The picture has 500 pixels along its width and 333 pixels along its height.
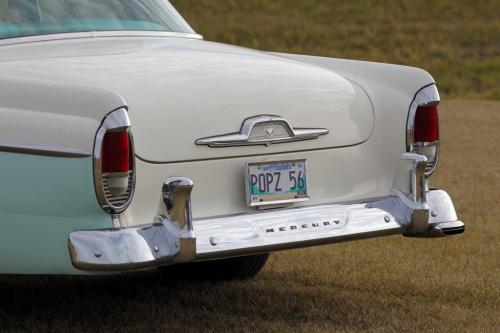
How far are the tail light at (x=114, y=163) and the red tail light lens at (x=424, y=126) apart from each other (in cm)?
149

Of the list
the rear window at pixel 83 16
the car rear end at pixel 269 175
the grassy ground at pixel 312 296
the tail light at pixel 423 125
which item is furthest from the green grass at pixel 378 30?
the car rear end at pixel 269 175

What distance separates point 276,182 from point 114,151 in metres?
0.79

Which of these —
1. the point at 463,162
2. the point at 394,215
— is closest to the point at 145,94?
the point at 394,215

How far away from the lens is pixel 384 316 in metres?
5.20

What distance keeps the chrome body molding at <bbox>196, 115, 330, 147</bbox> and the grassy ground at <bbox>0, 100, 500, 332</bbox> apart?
3.06 feet

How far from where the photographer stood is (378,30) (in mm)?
35375

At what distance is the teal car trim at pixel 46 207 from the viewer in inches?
159

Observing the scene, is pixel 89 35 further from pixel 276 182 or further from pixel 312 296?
pixel 312 296

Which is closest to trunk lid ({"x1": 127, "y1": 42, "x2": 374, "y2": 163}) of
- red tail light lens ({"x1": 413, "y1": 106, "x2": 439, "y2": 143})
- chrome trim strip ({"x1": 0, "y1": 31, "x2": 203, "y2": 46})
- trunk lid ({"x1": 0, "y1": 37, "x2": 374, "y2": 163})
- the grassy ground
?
trunk lid ({"x1": 0, "y1": 37, "x2": 374, "y2": 163})

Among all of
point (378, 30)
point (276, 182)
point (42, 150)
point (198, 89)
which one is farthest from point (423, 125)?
point (378, 30)

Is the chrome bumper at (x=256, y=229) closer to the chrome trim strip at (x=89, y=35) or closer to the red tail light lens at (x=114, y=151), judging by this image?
the red tail light lens at (x=114, y=151)

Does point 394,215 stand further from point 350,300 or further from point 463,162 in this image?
point 463,162

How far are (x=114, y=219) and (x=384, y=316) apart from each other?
5.52 feet

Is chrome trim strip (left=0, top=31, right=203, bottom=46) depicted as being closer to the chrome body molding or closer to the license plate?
the chrome body molding
